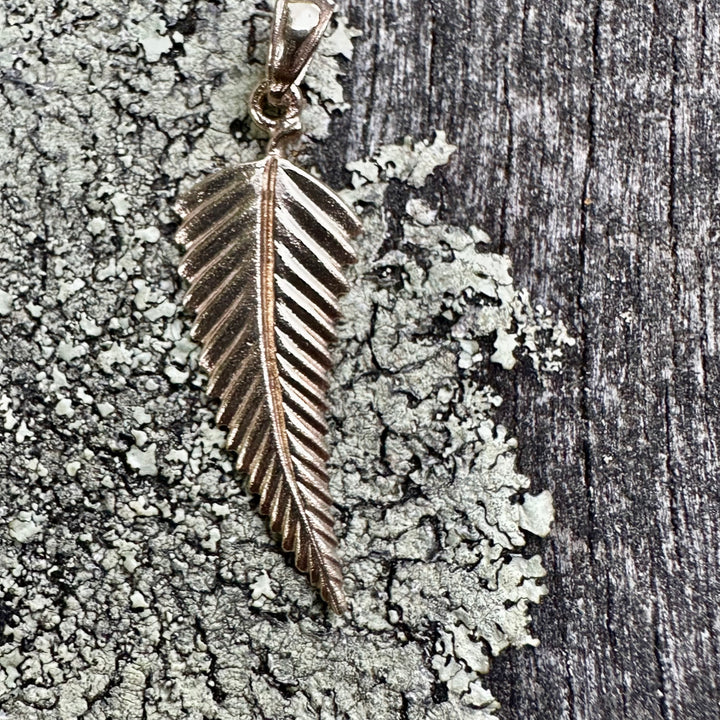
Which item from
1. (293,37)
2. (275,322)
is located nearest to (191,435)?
(275,322)

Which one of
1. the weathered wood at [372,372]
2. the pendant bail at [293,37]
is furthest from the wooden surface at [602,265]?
the pendant bail at [293,37]

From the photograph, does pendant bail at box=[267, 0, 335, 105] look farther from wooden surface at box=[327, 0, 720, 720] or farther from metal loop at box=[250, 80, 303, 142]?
wooden surface at box=[327, 0, 720, 720]

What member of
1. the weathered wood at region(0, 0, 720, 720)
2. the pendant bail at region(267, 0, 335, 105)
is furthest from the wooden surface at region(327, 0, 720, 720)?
the pendant bail at region(267, 0, 335, 105)

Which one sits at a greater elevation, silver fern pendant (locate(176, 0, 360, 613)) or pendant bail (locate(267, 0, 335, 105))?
pendant bail (locate(267, 0, 335, 105))

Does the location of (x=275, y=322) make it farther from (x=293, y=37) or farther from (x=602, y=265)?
(x=602, y=265)

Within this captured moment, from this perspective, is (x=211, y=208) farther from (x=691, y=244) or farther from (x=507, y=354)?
(x=691, y=244)

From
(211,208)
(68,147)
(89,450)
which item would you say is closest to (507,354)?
(211,208)
